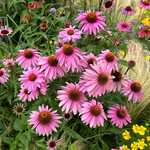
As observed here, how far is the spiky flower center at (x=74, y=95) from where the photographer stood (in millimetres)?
1032

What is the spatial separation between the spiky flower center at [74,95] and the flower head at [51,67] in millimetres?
Answer: 144

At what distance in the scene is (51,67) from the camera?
39.9 inches

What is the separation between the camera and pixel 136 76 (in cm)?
214

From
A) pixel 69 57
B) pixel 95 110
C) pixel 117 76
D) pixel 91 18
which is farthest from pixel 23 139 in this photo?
pixel 91 18

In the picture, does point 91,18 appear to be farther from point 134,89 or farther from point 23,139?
point 23,139

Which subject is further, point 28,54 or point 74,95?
point 28,54

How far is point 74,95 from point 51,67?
0.24 metres

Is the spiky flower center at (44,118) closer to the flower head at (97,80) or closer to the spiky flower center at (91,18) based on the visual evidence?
the flower head at (97,80)

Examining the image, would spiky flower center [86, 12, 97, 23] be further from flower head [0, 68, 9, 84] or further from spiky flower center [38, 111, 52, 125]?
flower head [0, 68, 9, 84]

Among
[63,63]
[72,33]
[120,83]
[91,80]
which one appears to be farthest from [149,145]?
[72,33]

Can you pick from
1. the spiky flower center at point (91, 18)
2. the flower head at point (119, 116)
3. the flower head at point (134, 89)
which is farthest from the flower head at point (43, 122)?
the spiky flower center at point (91, 18)

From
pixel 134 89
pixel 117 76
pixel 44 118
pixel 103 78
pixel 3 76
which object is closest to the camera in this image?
pixel 103 78

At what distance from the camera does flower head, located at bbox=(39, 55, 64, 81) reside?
3.25ft

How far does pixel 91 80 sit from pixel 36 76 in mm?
374
